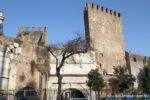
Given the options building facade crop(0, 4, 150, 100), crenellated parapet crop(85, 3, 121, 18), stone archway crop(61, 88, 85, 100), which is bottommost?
stone archway crop(61, 88, 85, 100)

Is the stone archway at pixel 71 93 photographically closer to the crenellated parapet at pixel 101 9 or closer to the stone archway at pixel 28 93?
the stone archway at pixel 28 93

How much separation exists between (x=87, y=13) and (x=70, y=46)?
49.0ft

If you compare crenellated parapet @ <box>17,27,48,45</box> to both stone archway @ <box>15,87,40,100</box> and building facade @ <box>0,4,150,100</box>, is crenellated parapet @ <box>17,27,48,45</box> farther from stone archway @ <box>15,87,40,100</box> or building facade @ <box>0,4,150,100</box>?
stone archway @ <box>15,87,40,100</box>

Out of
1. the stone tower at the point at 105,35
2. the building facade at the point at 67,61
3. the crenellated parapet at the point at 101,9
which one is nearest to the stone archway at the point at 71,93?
the building facade at the point at 67,61

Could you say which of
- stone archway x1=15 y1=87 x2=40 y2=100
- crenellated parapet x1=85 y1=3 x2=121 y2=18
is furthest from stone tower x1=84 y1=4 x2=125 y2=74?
stone archway x1=15 y1=87 x2=40 y2=100

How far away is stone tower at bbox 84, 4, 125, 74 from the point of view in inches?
1259

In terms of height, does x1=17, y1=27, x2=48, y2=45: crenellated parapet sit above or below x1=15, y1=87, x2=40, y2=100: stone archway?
above

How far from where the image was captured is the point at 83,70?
2548 centimetres

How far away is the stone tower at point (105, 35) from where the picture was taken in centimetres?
3197

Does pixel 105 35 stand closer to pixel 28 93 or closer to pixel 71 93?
pixel 71 93

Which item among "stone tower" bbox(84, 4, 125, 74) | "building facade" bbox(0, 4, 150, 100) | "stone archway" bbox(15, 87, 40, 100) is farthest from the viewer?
"stone tower" bbox(84, 4, 125, 74)

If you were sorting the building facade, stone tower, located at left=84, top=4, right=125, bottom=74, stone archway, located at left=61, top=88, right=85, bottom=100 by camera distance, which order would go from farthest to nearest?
1. stone tower, located at left=84, top=4, right=125, bottom=74
2. stone archway, located at left=61, top=88, right=85, bottom=100
3. the building facade

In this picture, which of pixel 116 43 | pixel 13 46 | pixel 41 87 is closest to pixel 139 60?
pixel 116 43

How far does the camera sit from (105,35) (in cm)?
3384
